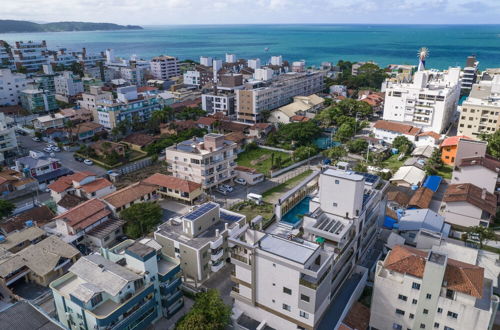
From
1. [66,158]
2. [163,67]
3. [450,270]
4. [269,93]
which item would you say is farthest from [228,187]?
[163,67]

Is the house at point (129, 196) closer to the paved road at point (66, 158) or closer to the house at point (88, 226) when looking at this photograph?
the house at point (88, 226)

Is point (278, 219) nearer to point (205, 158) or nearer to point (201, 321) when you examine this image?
point (205, 158)

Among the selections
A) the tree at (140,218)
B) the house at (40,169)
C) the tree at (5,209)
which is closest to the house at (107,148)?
the house at (40,169)

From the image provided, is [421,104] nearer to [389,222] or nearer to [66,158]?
[389,222]

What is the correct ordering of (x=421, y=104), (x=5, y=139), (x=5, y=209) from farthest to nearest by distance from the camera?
1. (x=421, y=104)
2. (x=5, y=139)
3. (x=5, y=209)

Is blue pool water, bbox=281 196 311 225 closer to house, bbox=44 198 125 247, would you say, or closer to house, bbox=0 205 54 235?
house, bbox=44 198 125 247

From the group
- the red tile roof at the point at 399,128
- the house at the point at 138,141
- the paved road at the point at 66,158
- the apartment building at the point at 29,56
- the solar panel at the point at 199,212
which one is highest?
the apartment building at the point at 29,56
